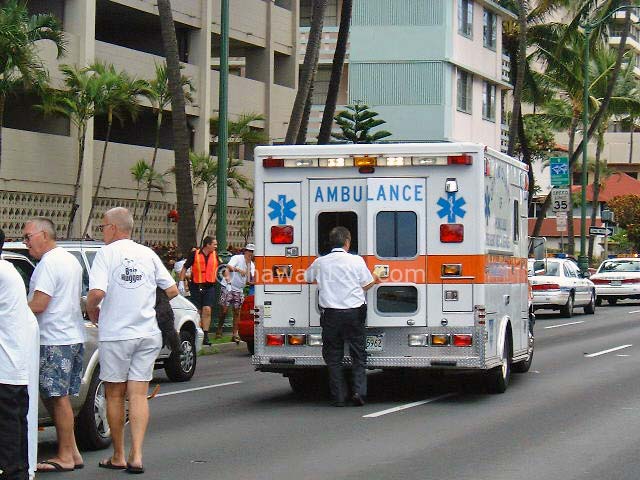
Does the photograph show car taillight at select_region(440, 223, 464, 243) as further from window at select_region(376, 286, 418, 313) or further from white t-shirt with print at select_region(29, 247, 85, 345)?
white t-shirt with print at select_region(29, 247, 85, 345)

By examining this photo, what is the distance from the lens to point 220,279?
24391 mm

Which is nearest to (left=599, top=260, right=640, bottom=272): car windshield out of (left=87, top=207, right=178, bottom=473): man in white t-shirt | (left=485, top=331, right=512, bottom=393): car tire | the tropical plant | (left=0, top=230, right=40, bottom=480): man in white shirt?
the tropical plant

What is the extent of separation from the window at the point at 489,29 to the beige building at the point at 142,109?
9157mm

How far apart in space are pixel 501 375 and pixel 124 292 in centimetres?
681

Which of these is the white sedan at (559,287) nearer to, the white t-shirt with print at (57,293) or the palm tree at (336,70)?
the palm tree at (336,70)

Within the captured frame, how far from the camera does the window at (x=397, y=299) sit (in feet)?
47.1

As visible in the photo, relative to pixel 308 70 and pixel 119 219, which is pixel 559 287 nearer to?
pixel 308 70

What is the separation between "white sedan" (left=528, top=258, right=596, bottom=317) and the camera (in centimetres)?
3328

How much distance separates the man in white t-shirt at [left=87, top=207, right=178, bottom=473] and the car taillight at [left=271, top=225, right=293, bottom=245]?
4.87m

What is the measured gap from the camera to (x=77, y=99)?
29719 millimetres

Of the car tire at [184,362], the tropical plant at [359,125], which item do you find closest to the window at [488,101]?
the tropical plant at [359,125]

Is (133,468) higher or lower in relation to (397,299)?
lower

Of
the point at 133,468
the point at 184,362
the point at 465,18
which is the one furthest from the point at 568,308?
the point at 133,468

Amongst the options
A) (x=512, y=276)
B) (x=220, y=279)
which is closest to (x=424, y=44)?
(x=220, y=279)
